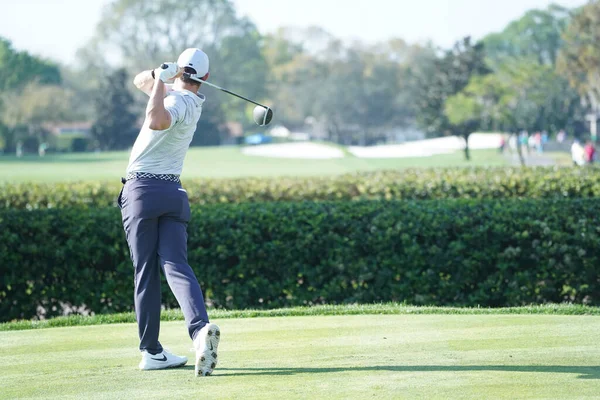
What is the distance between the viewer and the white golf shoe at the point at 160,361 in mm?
5375

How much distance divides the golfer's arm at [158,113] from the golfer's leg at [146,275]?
2.01 feet

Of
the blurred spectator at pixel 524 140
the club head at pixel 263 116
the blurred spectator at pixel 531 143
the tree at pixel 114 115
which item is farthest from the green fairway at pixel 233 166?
the club head at pixel 263 116

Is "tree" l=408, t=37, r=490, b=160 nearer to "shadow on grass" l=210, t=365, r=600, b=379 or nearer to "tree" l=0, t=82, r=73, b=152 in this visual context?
"tree" l=0, t=82, r=73, b=152

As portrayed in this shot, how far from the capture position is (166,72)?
17.2ft

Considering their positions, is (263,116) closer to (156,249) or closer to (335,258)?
(156,249)

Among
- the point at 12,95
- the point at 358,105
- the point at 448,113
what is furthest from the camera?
the point at 358,105

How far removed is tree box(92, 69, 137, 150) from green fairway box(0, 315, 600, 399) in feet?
267

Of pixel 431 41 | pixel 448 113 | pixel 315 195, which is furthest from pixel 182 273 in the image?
pixel 431 41

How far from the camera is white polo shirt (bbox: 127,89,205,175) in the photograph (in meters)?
5.37

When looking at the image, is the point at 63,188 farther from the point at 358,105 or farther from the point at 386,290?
the point at 358,105

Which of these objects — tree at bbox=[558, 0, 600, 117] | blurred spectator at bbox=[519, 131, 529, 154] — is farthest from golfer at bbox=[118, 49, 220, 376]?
blurred spectator at bbox=[519, 131, 529, 154]

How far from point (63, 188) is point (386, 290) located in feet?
24.0

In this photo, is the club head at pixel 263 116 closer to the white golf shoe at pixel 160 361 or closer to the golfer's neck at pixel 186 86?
the golfer's neck at pixel 186 86

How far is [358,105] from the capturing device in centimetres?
11288
